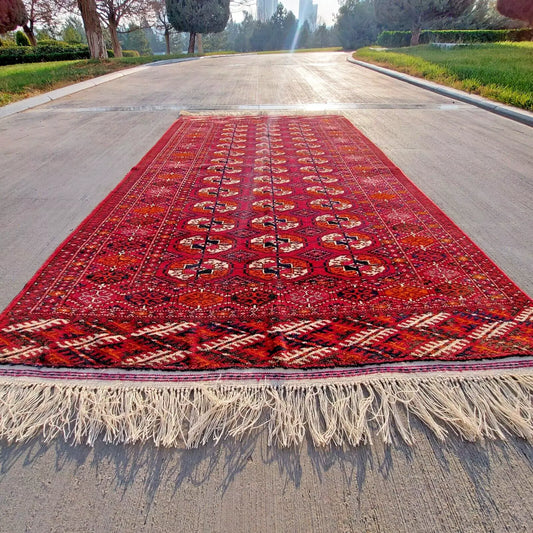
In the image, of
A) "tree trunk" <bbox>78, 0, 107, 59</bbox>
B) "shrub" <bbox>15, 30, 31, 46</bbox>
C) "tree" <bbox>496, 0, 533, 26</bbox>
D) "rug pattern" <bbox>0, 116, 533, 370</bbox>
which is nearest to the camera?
"rug pattern" <bbox>0, 116, 533, 370</bbox>

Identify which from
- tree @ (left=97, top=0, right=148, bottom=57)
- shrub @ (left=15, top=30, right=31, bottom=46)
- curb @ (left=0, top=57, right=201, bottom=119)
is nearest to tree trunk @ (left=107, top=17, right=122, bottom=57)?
tree @ (left=97, top=0, right=148, bottom=57)

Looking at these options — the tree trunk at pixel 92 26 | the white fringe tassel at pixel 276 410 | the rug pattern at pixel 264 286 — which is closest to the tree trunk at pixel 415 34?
the tree trunk at pixel 92 26

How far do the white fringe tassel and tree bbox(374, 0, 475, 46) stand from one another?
24.7 metres

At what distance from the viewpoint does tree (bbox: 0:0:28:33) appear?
1669 cm

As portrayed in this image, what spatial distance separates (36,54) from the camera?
18359 mm

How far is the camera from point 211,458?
4.54 ft

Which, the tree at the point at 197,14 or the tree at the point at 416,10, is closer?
the tree at the point at 416,10

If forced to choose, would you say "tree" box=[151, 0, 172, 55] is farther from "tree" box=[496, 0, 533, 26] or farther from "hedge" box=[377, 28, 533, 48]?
"tree" box=[496, 0, 533, 26]

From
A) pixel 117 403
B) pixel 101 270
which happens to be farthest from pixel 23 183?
pixel 117 403

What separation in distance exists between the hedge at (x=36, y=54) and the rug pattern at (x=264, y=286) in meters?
19.0

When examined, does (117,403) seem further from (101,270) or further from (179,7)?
(179,7)

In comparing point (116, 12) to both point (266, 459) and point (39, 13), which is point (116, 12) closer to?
point (39, 13)

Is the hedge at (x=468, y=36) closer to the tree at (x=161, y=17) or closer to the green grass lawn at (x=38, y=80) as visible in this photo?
the tree at (x=161, y=17)

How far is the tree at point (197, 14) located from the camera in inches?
933
